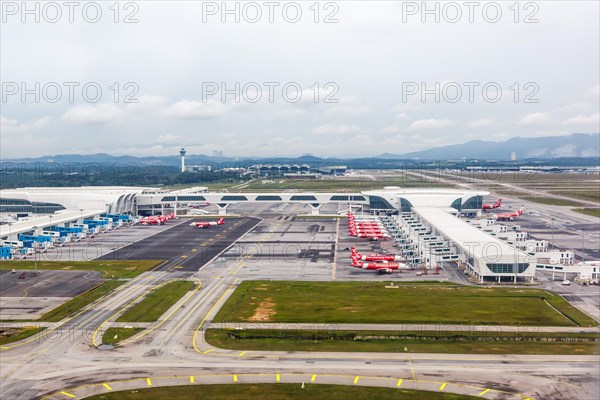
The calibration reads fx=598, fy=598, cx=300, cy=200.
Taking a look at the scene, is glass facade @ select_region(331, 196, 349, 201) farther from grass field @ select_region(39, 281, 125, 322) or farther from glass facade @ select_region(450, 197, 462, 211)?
grass field @ select_region(39, 281, 125, 322)

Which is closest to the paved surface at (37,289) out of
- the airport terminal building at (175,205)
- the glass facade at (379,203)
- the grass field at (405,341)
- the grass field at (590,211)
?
the grass field at (405,341)

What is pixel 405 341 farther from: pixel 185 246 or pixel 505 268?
pixel 185 246

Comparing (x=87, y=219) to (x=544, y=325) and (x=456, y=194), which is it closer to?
(x=456, y=194)

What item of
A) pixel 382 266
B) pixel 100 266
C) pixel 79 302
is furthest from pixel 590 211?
pixel 79 302

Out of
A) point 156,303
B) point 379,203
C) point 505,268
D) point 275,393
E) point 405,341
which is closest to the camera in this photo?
point 275,393

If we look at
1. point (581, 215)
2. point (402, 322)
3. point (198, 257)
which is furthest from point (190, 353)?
point (581, 215)

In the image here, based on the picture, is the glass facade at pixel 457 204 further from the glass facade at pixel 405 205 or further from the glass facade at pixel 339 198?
the glass facade at pixel 339 198
